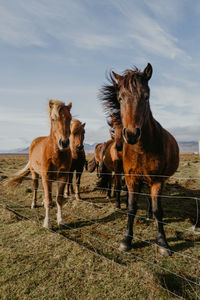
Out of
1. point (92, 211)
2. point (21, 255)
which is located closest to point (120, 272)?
point (21, 255)

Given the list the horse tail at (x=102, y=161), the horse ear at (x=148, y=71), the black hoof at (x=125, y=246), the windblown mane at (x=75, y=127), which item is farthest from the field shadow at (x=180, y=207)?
the windblown mane at (x=75, y=127)

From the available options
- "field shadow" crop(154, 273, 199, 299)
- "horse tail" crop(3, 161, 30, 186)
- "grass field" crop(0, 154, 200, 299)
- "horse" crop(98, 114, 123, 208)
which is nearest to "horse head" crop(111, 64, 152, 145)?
"grass field" crop(0, 154, 200, 299)

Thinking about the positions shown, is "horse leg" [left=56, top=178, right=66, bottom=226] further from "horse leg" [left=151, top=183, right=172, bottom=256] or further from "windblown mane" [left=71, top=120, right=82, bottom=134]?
"windblown mane" [left=71, top=120, right=82, bottom=134]

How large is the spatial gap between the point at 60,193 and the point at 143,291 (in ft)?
9.12

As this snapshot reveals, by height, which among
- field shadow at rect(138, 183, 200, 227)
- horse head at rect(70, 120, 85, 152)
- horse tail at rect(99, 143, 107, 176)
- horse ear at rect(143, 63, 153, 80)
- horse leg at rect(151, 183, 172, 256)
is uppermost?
horse ear at rect(143, 63, 153, 80)

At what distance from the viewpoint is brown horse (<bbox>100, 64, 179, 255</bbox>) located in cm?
266

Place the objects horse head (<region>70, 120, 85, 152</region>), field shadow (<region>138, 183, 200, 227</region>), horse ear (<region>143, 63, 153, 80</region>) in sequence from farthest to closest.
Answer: horse head (<region>70, 120, 85, 152</region>)
field shadow (<region>138, 183, 200, 227</region>)
horse ear (<region>143, 63, 153, 80</region>)

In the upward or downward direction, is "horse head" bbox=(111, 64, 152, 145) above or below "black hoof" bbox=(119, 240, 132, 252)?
above

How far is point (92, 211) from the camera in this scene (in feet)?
17.7

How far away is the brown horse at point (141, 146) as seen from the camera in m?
2.66

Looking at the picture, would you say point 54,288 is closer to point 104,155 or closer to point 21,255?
point 21,255

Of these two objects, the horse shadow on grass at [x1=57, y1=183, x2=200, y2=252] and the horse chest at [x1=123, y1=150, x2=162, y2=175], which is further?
the horse shadow on grass at [x1=57, y1=183, x2=200, y2=252]

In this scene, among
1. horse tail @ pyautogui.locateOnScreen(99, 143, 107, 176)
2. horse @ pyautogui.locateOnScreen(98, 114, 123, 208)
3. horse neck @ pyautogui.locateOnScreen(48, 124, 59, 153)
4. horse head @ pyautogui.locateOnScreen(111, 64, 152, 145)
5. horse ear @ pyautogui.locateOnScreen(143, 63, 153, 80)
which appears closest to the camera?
horse head @ pyautogui.locateOnScreen(111, 64, 152, 145)

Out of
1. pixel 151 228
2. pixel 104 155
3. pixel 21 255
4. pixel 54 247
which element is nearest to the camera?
pixel 21 255
